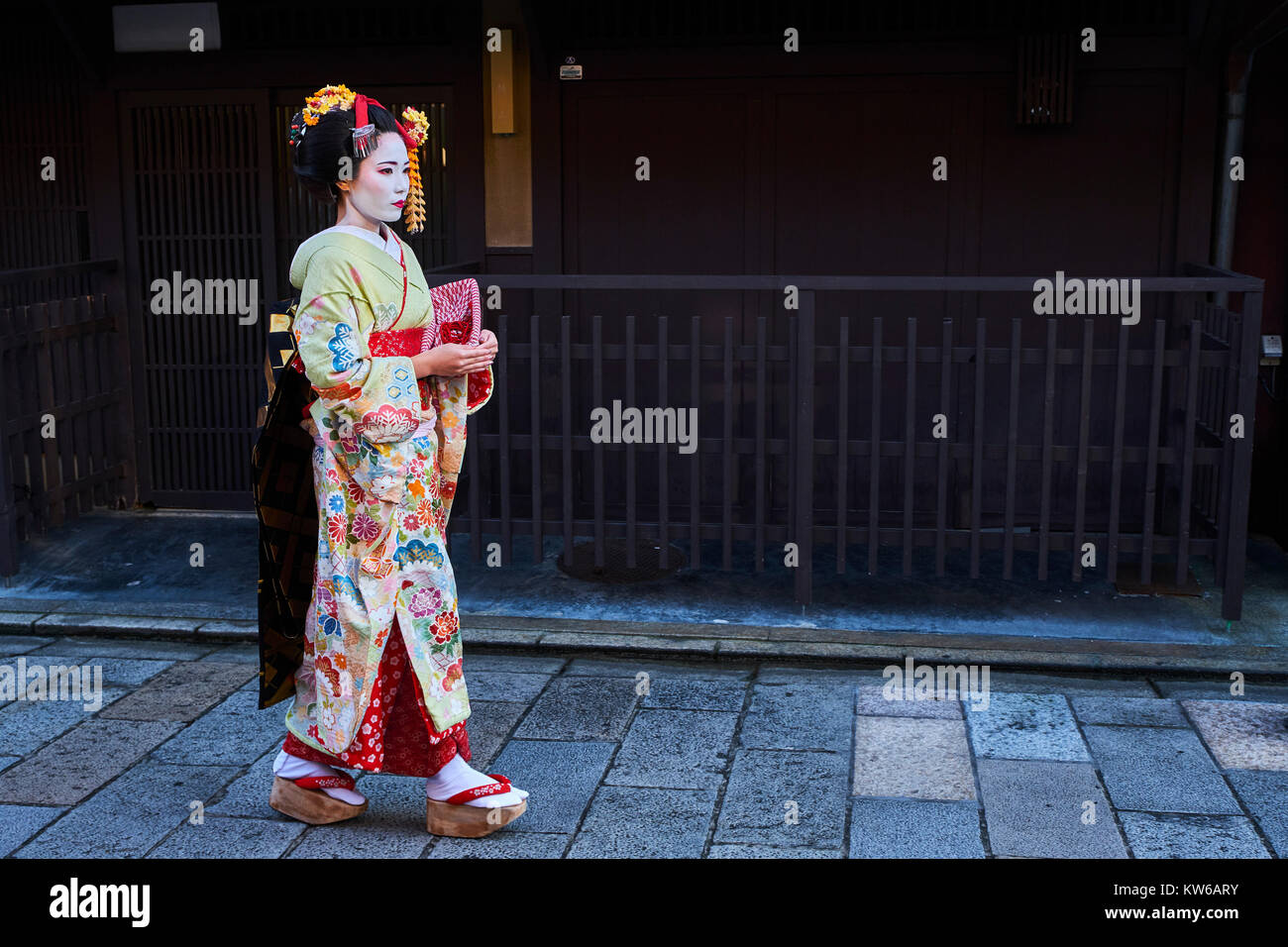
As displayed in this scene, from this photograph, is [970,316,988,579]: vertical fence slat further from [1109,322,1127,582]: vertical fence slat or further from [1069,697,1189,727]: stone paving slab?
[1069,697,1189,727]: stone paving slab

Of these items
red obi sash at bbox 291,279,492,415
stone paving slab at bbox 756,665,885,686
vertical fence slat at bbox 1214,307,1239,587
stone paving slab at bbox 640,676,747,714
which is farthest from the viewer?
vertical fence slat at bbox 1214,307,1239,587

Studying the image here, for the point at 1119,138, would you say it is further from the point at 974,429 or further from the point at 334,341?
the point at 334,341

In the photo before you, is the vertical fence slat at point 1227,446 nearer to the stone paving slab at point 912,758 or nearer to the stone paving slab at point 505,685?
the stone paving slab at point 912,758

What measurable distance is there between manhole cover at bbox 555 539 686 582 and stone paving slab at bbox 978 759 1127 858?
250 centimetres

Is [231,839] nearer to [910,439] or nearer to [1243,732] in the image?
[910,439]

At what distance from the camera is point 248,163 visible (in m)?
7.86

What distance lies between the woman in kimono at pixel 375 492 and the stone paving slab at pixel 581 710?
29.6 inches

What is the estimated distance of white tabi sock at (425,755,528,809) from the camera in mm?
4223

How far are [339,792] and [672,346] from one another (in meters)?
2.69

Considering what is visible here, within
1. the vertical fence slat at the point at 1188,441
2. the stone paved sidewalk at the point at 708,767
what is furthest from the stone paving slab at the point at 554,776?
the vertical fence slat at the point at 1188,441

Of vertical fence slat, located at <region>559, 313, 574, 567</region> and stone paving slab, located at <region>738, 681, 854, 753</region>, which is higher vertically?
vertical fence slat, located at <region>559, 313, 574, 567</region>

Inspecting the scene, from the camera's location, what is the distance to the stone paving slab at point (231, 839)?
412 centimetres

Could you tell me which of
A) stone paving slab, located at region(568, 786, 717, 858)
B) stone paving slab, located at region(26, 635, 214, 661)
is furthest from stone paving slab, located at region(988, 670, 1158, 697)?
stone paving slab, located at region(26, 635, 214, 661)

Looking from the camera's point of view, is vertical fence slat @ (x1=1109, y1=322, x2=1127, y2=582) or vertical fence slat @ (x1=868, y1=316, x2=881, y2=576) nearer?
vertical fence slat @ (x1=1109, y1=322, x2=1127, y2=582)
